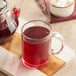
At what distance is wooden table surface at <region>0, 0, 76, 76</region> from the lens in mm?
1256

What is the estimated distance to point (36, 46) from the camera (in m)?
1.15

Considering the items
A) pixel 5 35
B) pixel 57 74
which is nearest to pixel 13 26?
pixel 5 35

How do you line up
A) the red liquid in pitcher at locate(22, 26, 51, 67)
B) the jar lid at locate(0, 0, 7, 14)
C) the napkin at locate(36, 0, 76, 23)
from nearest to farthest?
1. the red liquid in pitcher at locate(22, 26, 51, 67)
2. the jar lid at locate(0, 0, 7, 14)
3. the napkin at locate(36, 0, 76, 23)

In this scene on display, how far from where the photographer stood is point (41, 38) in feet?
3.77

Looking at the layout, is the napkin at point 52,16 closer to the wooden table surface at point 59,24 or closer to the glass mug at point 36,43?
the wooden table surface at point 59,24

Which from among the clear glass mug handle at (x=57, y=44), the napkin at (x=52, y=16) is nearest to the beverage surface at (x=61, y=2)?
the napkin at (x=52, y=16)

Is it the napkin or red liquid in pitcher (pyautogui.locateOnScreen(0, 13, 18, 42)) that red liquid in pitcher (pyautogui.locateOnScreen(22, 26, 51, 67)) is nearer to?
red liquid in pitcher (pyautogui.locateOnScreen(0, 13, 18, 42))

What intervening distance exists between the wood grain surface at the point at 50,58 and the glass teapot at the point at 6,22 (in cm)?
3

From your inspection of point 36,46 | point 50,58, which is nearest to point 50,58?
point 50,58

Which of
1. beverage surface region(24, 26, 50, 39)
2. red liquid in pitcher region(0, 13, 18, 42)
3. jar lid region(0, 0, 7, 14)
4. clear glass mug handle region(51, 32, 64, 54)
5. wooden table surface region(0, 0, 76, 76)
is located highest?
jar lid region(0, 0, 7, 14)

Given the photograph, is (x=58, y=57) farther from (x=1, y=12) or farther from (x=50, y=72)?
(x=1, y=12)

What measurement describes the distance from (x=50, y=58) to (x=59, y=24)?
0.25 m

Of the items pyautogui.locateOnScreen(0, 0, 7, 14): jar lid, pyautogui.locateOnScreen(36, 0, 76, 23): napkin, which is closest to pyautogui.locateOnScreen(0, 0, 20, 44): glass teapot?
pyautogui.locateOnScreen(0, 0, 7, 14): jar lid

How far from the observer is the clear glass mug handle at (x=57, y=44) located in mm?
1287
